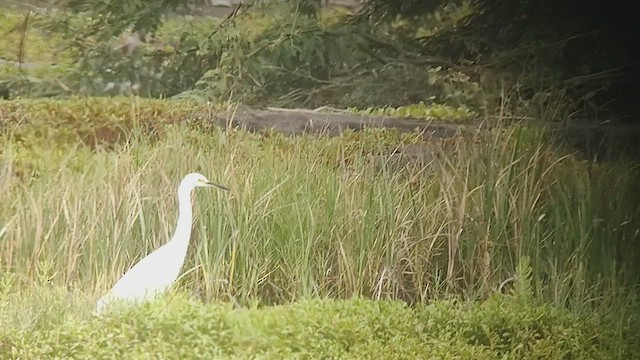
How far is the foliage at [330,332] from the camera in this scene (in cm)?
176

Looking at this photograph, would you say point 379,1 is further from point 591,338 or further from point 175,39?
point 591,338

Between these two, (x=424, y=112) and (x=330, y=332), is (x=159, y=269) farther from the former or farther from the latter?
(x=424, y=112)

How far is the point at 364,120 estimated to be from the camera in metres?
2.05

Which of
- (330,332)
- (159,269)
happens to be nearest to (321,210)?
(330,332)

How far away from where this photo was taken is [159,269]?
1.81 m

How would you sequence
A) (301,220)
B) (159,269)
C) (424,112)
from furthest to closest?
1. (424,112)
2. (301,220)
3. (159,269)

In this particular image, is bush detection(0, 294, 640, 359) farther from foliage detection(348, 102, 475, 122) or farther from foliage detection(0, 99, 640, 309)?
foliage detection(348, 102, 475, 122)

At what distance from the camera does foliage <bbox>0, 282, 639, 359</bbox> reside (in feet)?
5.76

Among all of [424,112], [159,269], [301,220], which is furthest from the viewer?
[424,112]

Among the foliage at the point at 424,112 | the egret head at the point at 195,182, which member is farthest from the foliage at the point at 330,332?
the foliage at the point at 424,112

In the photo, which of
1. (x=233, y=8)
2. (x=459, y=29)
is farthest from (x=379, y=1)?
(x=233, y=8)

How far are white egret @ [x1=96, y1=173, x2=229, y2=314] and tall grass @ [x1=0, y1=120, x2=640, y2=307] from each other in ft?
0.08

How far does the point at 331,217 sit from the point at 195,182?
0.32 m

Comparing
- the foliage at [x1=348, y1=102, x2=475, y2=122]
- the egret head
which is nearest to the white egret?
the egret head
